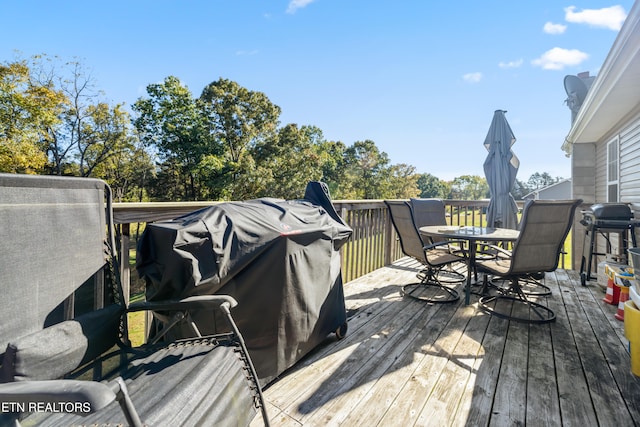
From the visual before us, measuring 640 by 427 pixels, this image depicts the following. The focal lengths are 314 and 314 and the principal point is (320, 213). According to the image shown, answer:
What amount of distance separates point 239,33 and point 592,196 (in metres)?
13.5

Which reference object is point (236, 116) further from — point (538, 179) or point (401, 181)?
point (538, 179)

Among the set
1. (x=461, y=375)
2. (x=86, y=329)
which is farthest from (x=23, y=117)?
(x=461, y=375)

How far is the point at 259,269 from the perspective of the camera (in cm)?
180

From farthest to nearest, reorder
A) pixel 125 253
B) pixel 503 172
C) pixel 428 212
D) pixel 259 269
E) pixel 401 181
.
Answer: pixel 401 181 < pixel 428 212 < pixel 503 172 < pixel 125 253 < pixel 259 269

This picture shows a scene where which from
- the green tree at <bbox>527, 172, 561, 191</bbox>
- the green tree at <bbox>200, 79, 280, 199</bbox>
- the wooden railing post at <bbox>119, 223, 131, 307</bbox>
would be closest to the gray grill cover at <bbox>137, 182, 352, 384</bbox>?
the wooden railing post at <bbox>119, 223, 131, 307</bbox>

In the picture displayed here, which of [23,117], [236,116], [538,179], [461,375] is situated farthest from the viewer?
[538,179]

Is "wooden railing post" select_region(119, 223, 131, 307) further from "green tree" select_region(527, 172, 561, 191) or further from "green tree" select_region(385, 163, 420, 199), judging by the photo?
"green tree" select_region(527, 172, 561, 191)

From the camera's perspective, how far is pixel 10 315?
1146mm

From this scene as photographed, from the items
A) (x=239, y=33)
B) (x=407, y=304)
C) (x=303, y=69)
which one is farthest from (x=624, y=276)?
(x=303, y=69)

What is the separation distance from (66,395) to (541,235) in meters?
3.43

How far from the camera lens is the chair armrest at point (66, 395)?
25.2 inches

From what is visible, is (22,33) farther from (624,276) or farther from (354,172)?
(354,172)

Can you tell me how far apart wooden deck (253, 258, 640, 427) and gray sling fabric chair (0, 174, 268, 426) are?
0.62 m

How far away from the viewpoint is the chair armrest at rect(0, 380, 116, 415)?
2.10ft
